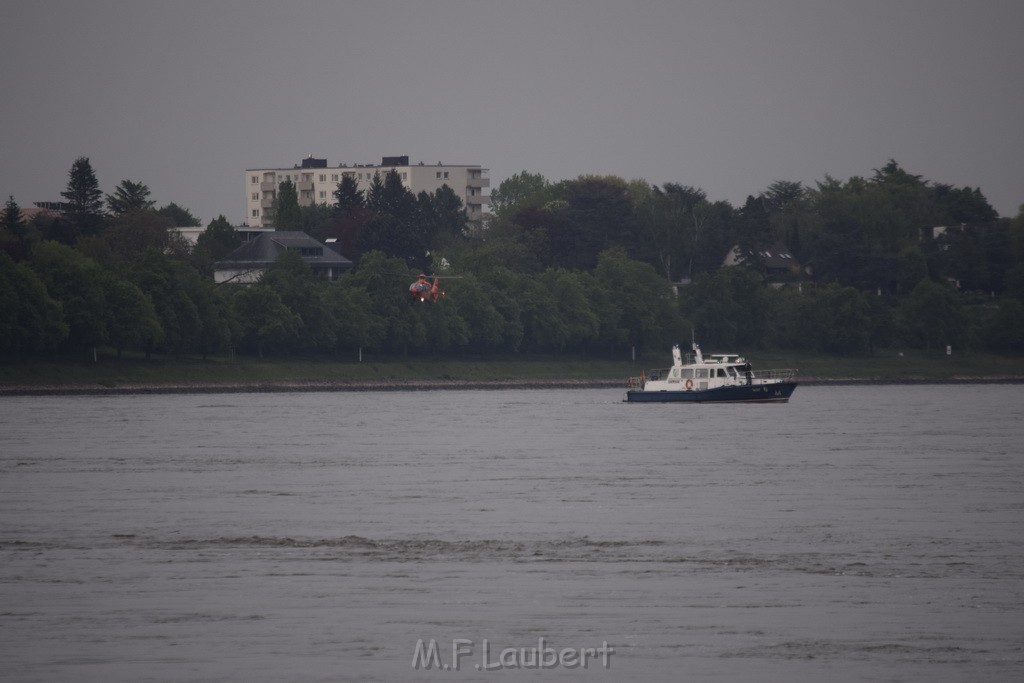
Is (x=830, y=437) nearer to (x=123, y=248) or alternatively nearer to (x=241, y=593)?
(x=241, y=593)

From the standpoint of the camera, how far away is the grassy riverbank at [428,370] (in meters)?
133

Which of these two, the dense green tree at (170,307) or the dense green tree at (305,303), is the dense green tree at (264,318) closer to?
the dense green tree at (305,303)

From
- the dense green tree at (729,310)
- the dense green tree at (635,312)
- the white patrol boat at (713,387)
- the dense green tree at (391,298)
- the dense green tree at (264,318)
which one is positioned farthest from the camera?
the dense green tree at (729,310)

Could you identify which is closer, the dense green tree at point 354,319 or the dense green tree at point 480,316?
the dense green tree at point 354,319

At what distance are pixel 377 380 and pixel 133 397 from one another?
30.9 metres

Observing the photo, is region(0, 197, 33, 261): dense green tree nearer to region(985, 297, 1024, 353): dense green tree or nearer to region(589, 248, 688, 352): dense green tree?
region(589, 248, 688, 352): dense green tree

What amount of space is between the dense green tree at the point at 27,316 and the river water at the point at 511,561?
57.1 m

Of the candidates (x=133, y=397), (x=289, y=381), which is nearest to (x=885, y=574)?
(x=133, y=397)

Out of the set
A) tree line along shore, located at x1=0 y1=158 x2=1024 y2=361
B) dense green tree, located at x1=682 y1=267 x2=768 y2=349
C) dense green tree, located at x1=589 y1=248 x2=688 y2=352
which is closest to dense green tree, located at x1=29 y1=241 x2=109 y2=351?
tree line along shore, located at x1=0 y1=158 x2=1024 y2=361

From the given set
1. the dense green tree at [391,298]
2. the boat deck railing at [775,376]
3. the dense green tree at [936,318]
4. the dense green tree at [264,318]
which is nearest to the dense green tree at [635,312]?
the boat deck railing at [775,376]

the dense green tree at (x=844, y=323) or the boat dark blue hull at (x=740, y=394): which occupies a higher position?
the dense green tree at (x=844, y=323)

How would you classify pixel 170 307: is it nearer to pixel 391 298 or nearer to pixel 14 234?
pixel 391 298

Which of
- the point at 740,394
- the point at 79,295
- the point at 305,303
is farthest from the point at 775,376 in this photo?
the point at 79,295

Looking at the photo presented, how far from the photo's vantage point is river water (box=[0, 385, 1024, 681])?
2298 centimetres
